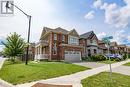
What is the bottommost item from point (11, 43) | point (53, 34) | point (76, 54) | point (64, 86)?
point (64, 86)

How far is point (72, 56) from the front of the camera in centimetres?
3231

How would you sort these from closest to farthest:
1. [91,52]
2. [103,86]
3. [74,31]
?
[103,86] → [74,31] → [91,52]

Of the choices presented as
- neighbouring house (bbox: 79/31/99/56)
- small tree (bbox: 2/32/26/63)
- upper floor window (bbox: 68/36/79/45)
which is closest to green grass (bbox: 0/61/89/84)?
small tree (bbox: 2/32/26/63)

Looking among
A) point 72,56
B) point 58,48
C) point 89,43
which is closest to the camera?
point 58,48

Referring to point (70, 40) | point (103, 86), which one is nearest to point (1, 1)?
point (103, 86)

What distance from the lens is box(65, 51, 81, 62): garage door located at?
31417 mm

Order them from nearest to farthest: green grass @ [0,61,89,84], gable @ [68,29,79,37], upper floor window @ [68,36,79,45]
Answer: green grass @ [0,61,89,84] < upper floor window @ [68,36,79,45] < gable @ [68,29,79,37]

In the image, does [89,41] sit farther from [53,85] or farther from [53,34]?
[53,85]

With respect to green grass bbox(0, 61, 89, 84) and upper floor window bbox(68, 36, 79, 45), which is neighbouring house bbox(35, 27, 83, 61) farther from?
green grass bbox(0, 61, 89, 84)

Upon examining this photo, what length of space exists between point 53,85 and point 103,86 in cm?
327

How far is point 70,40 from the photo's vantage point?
34.9m

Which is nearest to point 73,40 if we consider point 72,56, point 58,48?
point 72,56

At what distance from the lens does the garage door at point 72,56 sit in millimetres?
31417

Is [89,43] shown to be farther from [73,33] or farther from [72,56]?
[72,56]
